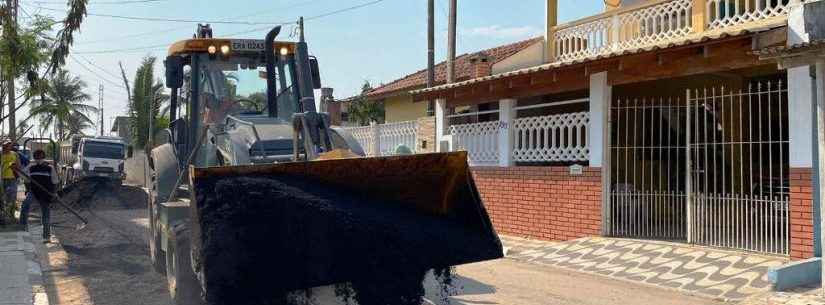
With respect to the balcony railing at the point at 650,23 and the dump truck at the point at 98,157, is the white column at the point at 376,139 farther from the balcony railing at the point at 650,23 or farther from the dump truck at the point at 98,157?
the dump truck at the point at 98,157

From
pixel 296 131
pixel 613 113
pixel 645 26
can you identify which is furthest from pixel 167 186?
pixel 645 26

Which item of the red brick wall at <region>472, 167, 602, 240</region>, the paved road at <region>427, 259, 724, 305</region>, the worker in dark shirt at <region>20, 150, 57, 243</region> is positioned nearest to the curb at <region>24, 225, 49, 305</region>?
the worker in dark shirt at <region>20, 150, 57, 243</region>

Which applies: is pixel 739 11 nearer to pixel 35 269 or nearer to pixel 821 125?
pixel 821 125

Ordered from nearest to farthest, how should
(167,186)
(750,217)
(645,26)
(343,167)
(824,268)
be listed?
(343,167)
(824,268)
(167,186)
(750,217)
(645,26)

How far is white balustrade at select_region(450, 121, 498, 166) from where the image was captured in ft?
41.4

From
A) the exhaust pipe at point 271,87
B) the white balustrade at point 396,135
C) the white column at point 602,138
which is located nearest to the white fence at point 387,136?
the white balustrade at point 396,135

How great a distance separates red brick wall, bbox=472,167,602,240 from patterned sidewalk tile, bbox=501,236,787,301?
1.22ft

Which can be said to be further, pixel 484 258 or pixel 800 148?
pixel 800 148

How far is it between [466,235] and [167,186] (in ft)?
12.5

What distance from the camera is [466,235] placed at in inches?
209

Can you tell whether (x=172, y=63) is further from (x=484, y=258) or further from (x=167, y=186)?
(x=484, y=258)

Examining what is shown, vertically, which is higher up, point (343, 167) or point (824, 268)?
point (343, 167)

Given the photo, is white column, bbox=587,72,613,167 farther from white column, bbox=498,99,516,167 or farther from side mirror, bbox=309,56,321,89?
side mirror, bbox=309,56,321,89

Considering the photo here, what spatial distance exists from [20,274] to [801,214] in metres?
8.54
